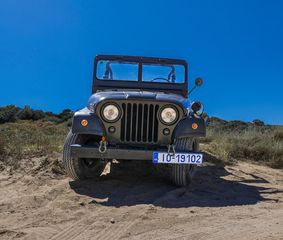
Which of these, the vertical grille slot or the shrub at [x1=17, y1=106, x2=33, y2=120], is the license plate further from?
the shrub at [x1=17, y1=106, x2=33, y2=120]

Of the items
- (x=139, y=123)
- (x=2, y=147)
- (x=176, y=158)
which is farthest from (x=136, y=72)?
(x=2, y=147)

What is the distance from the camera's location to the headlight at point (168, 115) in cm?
582

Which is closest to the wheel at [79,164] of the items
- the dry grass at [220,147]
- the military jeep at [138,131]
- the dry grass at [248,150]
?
the military jeep at [138,131]

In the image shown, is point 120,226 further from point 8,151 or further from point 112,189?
point 8,151

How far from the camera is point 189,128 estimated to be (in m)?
5.76

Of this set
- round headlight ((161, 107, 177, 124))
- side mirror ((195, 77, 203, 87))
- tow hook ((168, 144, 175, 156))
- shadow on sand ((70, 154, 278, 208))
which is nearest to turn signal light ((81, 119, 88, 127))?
shadow on sand ((70, 154, 278, 208))

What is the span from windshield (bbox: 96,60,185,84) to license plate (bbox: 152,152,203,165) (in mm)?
2497

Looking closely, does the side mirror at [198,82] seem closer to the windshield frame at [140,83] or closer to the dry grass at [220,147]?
the windshield frame at [140,83]

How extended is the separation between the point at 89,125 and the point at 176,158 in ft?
3.86

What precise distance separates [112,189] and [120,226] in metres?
1.80

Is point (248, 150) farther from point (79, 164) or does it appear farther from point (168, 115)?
point (79, 164)

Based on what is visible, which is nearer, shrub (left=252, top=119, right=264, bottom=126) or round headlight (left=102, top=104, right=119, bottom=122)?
round headlight (left=102, top=104, right=119, bottom=122)

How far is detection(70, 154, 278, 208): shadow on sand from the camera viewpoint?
5.32 m

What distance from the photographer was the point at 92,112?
5871 millimetres
